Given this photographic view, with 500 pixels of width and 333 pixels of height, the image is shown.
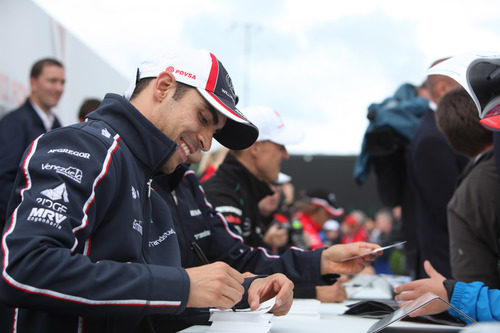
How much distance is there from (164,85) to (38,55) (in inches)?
108

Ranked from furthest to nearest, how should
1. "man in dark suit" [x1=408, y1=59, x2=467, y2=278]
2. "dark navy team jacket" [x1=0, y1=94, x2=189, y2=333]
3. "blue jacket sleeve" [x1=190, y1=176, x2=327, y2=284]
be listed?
"man in dark suit" [x1=408, y1=59, x2=467, y2=278], "blue jacket sleeve" [x1=190, y1=176, x2=327, y2=284], "dark navy team jacket" [x1=0, y1=94, x2=189, y2=333]

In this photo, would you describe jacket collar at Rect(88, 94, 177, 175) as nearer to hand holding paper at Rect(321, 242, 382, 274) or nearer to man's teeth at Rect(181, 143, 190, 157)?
man's teeth at Rect(181, 143, 190, 157)

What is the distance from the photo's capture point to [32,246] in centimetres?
99

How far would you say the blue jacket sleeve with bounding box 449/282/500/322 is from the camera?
4.94 ft

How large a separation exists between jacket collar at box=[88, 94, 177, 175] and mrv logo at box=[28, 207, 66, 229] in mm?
349

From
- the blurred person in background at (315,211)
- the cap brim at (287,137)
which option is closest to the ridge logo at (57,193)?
the cap brim at (287,137)

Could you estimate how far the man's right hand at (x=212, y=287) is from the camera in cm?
113

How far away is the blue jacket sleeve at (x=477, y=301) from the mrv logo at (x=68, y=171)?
1.10 m

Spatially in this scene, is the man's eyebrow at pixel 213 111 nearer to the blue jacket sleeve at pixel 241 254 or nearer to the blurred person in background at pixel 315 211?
the blue jacket sleeve at pixel 241 254

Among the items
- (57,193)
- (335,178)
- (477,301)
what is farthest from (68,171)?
(335,178)

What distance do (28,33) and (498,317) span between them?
331 cm

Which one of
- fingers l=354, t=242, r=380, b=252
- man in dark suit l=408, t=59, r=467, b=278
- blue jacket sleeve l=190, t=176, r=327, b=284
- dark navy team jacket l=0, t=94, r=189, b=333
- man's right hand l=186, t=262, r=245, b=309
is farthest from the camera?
man in dark suit l=408, t=59, r=467, b=278

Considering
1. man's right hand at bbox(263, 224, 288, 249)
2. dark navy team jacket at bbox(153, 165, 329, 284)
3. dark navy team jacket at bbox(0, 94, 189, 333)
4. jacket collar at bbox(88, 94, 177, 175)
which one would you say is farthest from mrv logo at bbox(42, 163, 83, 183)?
man's right hand at bbox(263, 224, 288, 249)

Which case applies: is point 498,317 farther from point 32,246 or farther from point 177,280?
point 32,246
